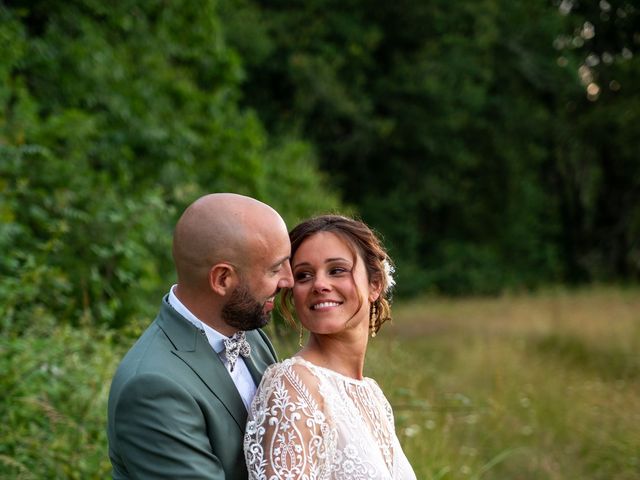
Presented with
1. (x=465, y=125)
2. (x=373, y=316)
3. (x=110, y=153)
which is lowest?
(x=373, y=316)

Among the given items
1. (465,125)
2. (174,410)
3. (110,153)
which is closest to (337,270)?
(174,410)

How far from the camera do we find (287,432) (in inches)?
104

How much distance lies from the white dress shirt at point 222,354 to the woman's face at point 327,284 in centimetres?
26

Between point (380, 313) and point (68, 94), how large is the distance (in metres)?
7.68

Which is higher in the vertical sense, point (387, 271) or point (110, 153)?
point (110, 153)

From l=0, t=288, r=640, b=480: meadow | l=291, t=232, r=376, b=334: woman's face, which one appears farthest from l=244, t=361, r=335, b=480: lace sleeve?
l=0, t=288, r=640, b=480: meadow

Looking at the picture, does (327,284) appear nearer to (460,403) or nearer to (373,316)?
(373,316)

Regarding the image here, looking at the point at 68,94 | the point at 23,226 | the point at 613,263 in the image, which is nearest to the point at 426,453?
the point at 23,226

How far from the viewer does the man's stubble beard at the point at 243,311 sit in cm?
272

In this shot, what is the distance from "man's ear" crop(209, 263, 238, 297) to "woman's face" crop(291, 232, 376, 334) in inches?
12.2

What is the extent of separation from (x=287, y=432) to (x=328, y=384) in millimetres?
263

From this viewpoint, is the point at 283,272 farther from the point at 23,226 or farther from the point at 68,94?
A: the point at 68,94

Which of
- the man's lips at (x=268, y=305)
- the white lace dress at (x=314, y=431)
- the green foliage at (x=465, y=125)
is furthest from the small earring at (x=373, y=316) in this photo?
the green foliage at (x=465, y=125)

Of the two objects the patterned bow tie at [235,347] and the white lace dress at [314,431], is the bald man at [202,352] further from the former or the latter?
the white lace dress at [314,431]
